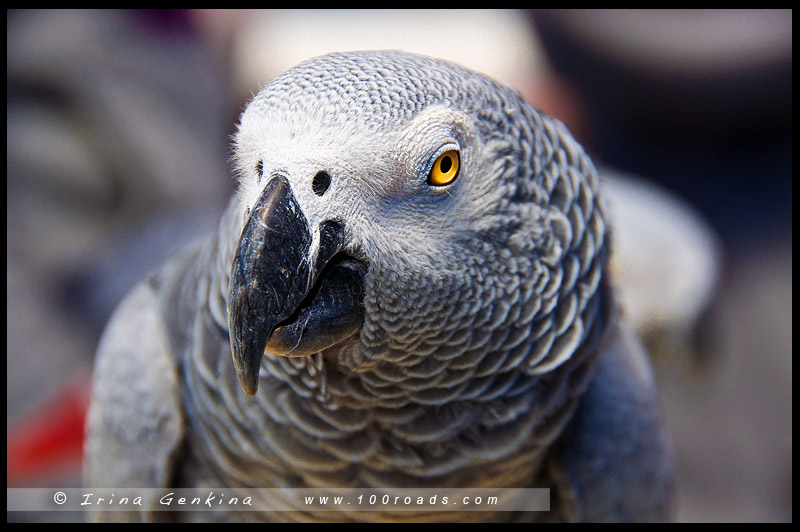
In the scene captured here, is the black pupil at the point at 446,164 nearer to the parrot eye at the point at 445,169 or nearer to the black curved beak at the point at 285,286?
the parrot eye at the point at 445,169

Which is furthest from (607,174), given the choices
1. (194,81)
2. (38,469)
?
(38,469)

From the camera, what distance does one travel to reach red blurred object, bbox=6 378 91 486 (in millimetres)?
1751

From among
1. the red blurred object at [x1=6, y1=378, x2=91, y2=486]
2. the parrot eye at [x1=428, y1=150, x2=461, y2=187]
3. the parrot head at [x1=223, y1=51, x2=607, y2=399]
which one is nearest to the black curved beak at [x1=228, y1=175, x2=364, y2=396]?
the parrot head at [x1=223, y1=51, x2=607, y2=399]

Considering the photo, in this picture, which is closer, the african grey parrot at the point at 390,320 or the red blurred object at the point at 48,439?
the african grey parrot at the point at 390,320

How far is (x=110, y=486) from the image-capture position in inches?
36.5

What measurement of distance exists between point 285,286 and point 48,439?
162 centimetres

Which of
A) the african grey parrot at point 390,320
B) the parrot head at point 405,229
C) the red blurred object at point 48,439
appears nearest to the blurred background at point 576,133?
the red blurred object at point 48,439

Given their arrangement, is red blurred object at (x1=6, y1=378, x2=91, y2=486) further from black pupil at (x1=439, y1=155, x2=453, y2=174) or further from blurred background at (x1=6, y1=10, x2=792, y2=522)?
black pupil at (x1=439, y1=155, x2=453, y2=174)

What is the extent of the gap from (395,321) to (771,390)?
2.48 meters

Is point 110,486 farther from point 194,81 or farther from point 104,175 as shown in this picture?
point 194,81

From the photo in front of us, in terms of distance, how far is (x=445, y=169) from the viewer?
0.62 m

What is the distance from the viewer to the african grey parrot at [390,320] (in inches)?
22.5

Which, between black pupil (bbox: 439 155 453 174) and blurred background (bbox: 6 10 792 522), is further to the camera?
blurred background (bbox: 6 10 792 522)

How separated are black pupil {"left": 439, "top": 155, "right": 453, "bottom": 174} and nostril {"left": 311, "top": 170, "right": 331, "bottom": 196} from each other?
0.13 metres
